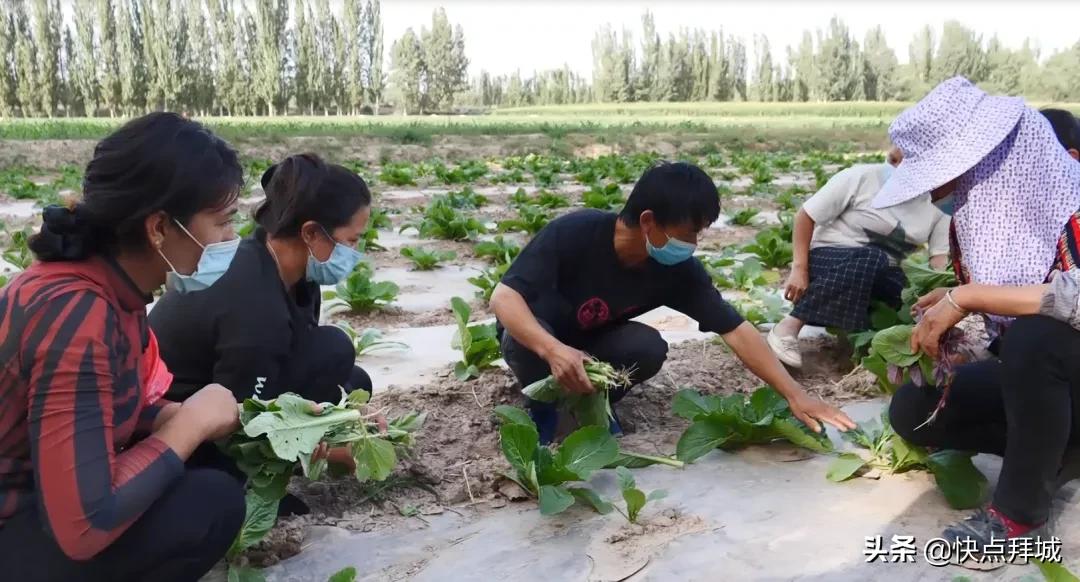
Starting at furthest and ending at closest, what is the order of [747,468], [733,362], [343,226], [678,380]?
1. [733,362]
2. [678,380]
3. [747,468]
4. [343,226]

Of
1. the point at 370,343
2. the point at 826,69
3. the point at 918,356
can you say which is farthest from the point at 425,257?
the point at 826,69

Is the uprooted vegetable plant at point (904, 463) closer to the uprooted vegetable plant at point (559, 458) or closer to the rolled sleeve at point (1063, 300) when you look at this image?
the rolled sleeve at point (1063, 300)

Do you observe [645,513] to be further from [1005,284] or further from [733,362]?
[733,362]

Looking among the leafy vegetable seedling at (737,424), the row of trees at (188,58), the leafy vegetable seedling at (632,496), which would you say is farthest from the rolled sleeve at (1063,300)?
the row of trees at (188,58)

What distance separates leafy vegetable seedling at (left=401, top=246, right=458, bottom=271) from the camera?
6070mm

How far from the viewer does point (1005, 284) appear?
84.7 inches

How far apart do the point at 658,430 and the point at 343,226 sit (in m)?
1.38

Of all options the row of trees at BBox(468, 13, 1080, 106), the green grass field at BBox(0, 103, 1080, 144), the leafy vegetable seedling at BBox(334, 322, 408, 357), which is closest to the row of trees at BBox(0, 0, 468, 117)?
the green grass field at BBox(0, 103, 1080, 144)

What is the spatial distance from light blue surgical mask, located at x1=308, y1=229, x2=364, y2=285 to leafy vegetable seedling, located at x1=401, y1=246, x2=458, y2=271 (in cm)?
334

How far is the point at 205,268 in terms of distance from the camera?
1.84m

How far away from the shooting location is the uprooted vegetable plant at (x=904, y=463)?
2.46 m

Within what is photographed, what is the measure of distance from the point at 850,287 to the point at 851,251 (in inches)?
6.4

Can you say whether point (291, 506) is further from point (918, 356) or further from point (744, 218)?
point (744, 218)

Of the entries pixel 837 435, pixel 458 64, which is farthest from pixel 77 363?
pixel 458 64
